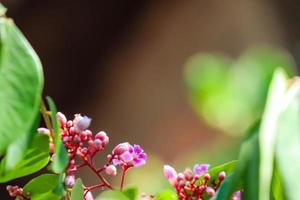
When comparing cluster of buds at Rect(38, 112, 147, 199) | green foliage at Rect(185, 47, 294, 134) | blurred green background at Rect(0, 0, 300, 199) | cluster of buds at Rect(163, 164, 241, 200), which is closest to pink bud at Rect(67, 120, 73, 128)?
cluster of buds at Rect(38, 112, 147, 199)

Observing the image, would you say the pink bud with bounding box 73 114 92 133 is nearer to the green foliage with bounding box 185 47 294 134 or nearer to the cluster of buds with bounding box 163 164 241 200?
the cluster of buds with bounding box 163 164 241 200

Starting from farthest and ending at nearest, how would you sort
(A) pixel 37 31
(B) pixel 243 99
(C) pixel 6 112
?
(A) pixel 37 31 → (B) pixel 243 99 → (C) pixel 6 112

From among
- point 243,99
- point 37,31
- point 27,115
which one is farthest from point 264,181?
point 37,31

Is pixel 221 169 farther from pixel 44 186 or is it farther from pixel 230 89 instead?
pixel 230 89

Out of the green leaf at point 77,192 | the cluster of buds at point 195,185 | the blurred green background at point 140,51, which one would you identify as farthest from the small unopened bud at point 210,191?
the blurred green background at point 140,51

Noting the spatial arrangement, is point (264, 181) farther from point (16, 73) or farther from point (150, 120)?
point (150, 120)

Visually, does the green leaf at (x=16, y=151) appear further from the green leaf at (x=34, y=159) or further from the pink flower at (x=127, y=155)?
the pink flower at (x=127, y=155)

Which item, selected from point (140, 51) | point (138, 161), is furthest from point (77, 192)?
point (140, 51)
